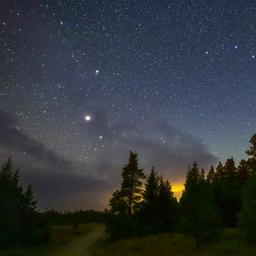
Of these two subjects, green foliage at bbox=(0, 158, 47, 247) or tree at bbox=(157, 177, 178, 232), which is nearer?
green foliage at bbox=(0, 158, 47, 247)

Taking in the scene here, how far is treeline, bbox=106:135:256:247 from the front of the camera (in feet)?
138

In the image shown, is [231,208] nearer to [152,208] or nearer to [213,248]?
[152,208]

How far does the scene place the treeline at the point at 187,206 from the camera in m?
42.1

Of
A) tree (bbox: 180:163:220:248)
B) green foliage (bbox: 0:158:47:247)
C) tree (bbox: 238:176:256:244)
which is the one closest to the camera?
tree (bbox: 238:176:256:244)

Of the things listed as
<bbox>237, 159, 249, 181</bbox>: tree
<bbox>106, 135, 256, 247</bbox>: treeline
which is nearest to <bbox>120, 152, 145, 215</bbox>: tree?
<bbox>106, 135, 256, 247</bbox>: treeline

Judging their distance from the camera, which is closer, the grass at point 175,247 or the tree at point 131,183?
the grass at point 175,247

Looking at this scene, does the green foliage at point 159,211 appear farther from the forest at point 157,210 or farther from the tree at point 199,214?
the tree at point 199,214

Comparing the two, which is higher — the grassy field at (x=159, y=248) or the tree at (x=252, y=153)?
the tree at (x=252, y=153)

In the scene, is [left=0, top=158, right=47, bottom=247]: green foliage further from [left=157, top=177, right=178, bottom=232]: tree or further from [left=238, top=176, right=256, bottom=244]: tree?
[left=238, top=176, right=256, bottom=244]: tree

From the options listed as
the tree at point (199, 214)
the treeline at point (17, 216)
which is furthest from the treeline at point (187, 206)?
the treeline at point (17, 216)

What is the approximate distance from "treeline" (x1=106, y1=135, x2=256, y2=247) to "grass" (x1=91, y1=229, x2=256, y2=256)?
4.22 ft

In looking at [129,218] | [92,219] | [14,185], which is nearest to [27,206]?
[14,185]

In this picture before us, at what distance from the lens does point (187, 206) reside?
4247cm

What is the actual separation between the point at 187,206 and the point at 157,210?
1663 centimetres
